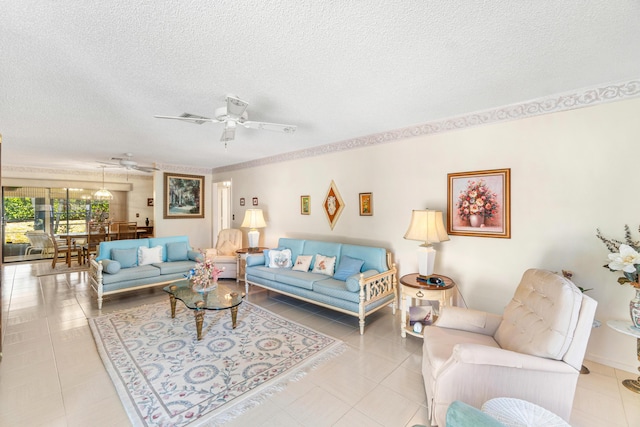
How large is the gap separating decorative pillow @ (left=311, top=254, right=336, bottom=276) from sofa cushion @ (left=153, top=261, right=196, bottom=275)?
7.55 feet

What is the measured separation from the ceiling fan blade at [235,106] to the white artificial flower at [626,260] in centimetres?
332

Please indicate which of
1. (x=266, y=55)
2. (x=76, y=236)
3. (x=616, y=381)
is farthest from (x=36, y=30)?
(x=76, y=236)

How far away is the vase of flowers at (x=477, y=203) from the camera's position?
307 cm

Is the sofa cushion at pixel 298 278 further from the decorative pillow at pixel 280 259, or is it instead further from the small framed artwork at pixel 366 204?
the small framed artwork at pixel 366 204

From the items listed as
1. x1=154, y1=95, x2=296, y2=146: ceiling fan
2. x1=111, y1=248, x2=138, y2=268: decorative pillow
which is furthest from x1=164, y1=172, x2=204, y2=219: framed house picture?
x1=154, y1=95, x2=296, y2=146: ceiling fan

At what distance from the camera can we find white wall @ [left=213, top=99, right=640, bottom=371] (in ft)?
8.07

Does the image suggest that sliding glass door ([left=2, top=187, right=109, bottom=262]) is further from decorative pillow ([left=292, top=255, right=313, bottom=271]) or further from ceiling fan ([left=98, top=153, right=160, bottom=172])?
decorative pillow ([left=292, top=255, right=313, bottom=271])

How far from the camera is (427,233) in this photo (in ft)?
10.0

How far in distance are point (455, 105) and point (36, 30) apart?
345cm

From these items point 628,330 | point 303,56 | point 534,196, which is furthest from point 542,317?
point 303,56

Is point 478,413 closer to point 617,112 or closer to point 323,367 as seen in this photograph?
point 323,367

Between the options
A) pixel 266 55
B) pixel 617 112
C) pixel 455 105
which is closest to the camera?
pixel 266 55

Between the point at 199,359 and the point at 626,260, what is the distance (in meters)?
3.70

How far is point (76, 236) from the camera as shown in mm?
6723
